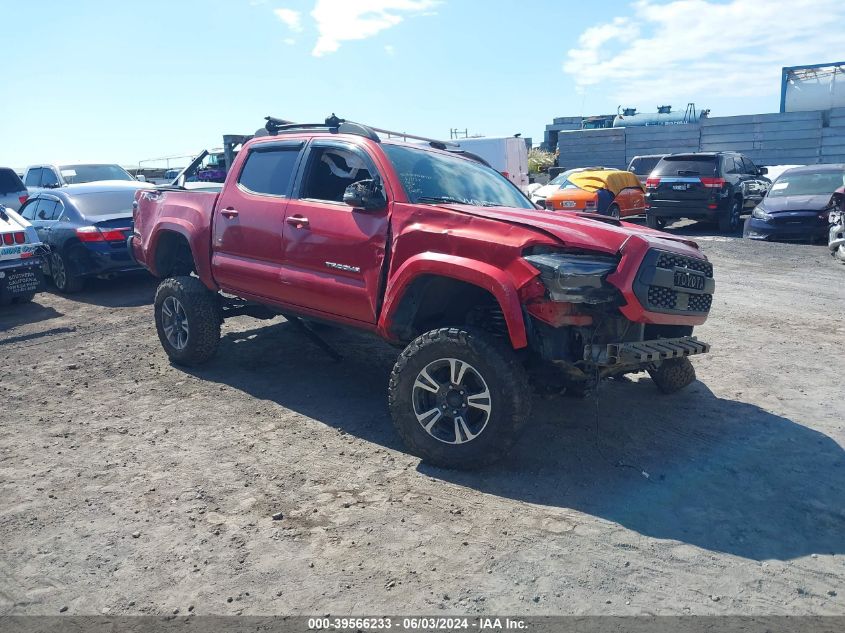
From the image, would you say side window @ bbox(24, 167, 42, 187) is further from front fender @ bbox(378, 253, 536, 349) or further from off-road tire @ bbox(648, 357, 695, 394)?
off-road tire @ bbox(648, 357, 695, 394)

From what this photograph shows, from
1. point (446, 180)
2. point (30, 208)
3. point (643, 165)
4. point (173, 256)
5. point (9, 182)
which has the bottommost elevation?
point (173, 256)

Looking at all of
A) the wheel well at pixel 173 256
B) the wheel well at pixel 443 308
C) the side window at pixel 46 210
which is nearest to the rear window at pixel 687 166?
the side window at pixel 46 210

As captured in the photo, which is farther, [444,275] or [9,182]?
[9,182]

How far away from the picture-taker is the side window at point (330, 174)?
5.41 m

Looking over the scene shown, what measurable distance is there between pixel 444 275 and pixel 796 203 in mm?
12744

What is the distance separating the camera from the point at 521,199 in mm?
5891

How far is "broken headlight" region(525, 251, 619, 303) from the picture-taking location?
390cm

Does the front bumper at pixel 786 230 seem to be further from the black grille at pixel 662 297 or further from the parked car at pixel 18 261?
the parked car at pixel 18 261

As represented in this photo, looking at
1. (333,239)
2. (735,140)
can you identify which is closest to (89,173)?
(333,239)

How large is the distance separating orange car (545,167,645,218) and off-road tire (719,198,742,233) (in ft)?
6.98

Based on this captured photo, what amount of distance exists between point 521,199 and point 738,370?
2476 mm

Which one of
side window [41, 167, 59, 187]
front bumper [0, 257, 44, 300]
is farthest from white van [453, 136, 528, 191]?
front bumper [0, 257, 44, 300]

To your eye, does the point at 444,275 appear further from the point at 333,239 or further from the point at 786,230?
the point at 786,230

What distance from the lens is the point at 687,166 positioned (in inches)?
661
